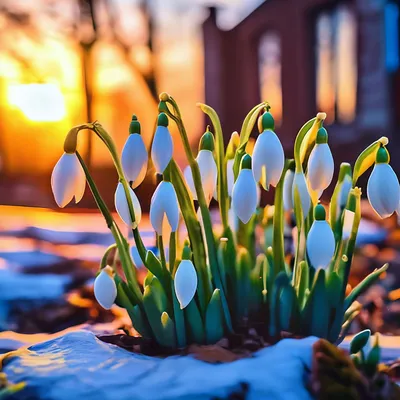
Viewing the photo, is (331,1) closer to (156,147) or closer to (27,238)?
(27,238)

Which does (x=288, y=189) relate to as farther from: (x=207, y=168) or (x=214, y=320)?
(x=214, y=320)

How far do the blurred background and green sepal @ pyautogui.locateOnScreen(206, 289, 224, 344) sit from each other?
148cm

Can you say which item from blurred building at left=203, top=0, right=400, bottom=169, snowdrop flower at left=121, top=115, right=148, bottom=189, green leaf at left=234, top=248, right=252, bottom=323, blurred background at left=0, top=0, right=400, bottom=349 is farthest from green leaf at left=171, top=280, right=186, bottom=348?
blurred building at left=203, top=0, right=400, bottom=169

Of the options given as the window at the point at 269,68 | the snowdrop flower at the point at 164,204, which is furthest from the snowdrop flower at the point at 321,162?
the window at the point at 269,68

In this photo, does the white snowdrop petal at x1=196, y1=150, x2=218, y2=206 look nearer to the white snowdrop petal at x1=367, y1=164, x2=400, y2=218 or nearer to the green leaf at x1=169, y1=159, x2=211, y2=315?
the green leaf at x1=169, y1=159, x2=211, y2=315

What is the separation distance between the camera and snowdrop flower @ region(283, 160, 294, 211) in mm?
940

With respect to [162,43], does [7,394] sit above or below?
below

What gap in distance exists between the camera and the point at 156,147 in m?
0.78

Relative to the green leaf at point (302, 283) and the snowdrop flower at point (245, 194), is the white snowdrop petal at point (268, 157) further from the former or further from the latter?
the green leaf at point (302, 283)

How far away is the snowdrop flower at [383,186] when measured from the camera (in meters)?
0.77

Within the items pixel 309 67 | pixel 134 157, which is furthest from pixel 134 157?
pixel 309 67

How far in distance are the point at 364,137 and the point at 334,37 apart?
2.53ft

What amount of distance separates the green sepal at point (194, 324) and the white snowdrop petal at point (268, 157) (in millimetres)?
243

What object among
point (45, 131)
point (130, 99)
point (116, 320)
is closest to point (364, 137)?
point (130, 99)
